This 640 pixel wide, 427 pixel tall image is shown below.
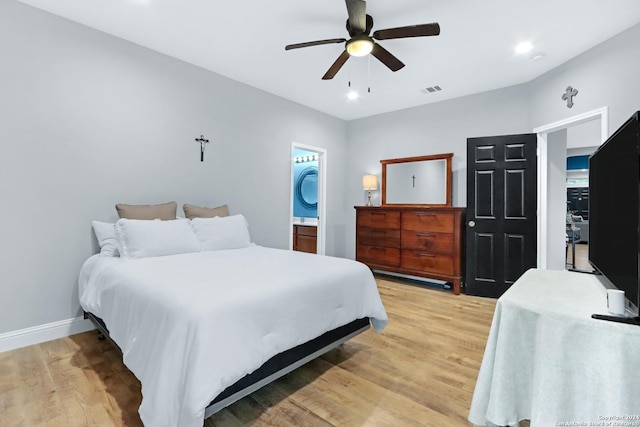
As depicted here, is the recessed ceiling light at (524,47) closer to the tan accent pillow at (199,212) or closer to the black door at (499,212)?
the black door at (499,212)

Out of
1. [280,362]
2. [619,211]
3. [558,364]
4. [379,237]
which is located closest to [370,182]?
[379,237]

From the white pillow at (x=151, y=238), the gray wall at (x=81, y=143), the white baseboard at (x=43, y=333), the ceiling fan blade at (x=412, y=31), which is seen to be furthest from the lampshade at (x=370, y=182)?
the white baseboard at (x=43, y=333)

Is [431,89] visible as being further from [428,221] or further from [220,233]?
[220,233]

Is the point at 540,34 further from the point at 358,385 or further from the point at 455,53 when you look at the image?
the point at 358,385

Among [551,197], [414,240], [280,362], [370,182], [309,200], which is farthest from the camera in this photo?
[309,200]

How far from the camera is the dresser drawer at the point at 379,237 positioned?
4573 mm

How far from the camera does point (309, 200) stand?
21.7 feet

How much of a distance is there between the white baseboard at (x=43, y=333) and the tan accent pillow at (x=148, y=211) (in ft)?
3.39

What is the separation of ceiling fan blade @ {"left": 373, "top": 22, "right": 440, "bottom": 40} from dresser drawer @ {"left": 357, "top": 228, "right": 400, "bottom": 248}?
9.26 ft

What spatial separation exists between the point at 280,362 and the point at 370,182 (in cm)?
377

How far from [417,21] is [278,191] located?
8.95ft

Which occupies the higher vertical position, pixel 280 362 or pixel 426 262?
pixel 426 262

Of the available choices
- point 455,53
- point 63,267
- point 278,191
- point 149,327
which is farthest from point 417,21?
point 63,267

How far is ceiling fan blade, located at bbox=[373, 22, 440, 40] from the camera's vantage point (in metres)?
2.16
